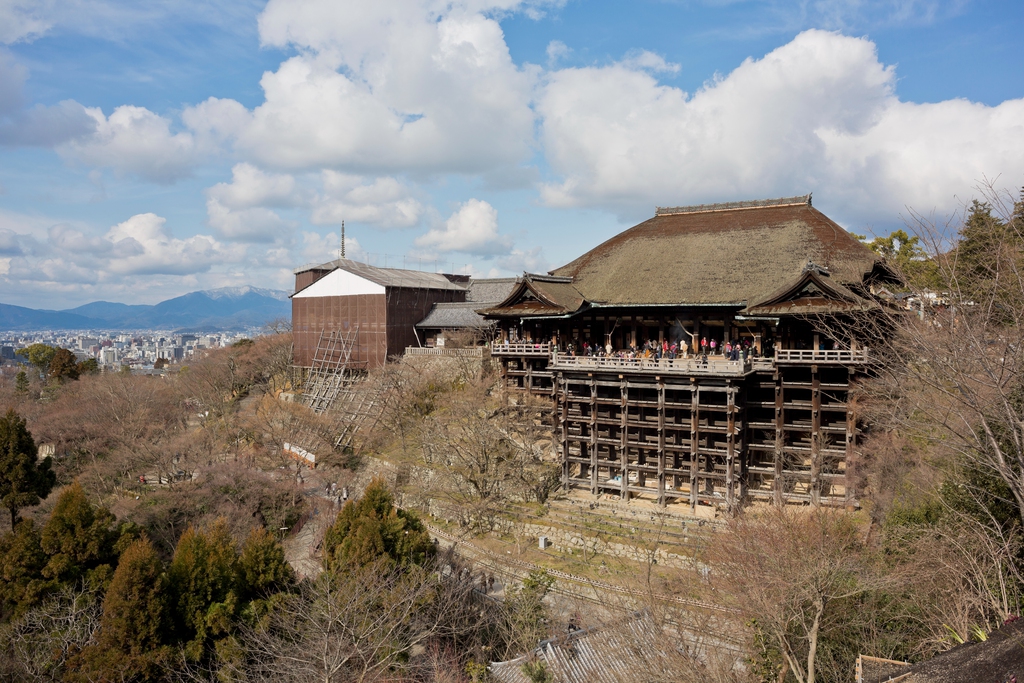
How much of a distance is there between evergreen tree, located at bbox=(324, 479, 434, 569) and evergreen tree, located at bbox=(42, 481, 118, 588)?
6.00m

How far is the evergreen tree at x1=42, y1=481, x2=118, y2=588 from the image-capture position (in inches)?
645

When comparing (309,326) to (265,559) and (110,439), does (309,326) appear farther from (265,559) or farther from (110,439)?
(265,559)

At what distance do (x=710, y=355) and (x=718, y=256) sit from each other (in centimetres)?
444

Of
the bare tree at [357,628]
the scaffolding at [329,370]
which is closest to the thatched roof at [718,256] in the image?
the bare tree at [357,628]

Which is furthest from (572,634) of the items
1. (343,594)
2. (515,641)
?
(343,594)

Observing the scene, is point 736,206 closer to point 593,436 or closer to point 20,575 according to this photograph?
point 593,436

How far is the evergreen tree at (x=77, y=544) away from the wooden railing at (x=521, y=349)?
16.7 m

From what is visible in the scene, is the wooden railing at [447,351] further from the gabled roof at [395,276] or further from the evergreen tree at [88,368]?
the evergreen tree at [88,368]

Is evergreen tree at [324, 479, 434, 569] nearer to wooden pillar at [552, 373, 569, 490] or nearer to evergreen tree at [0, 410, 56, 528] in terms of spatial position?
wooden pillar at [552, 373, 569, 490]

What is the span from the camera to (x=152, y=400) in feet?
132

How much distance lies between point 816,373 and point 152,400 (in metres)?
39.2

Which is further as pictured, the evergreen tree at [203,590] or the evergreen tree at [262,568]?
the evergreen tree at [262,568]

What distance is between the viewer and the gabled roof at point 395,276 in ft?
134

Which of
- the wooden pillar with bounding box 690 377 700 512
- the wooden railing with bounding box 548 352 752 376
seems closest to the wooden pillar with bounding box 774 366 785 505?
the wooden railing with bounding box 548 352 752 376
